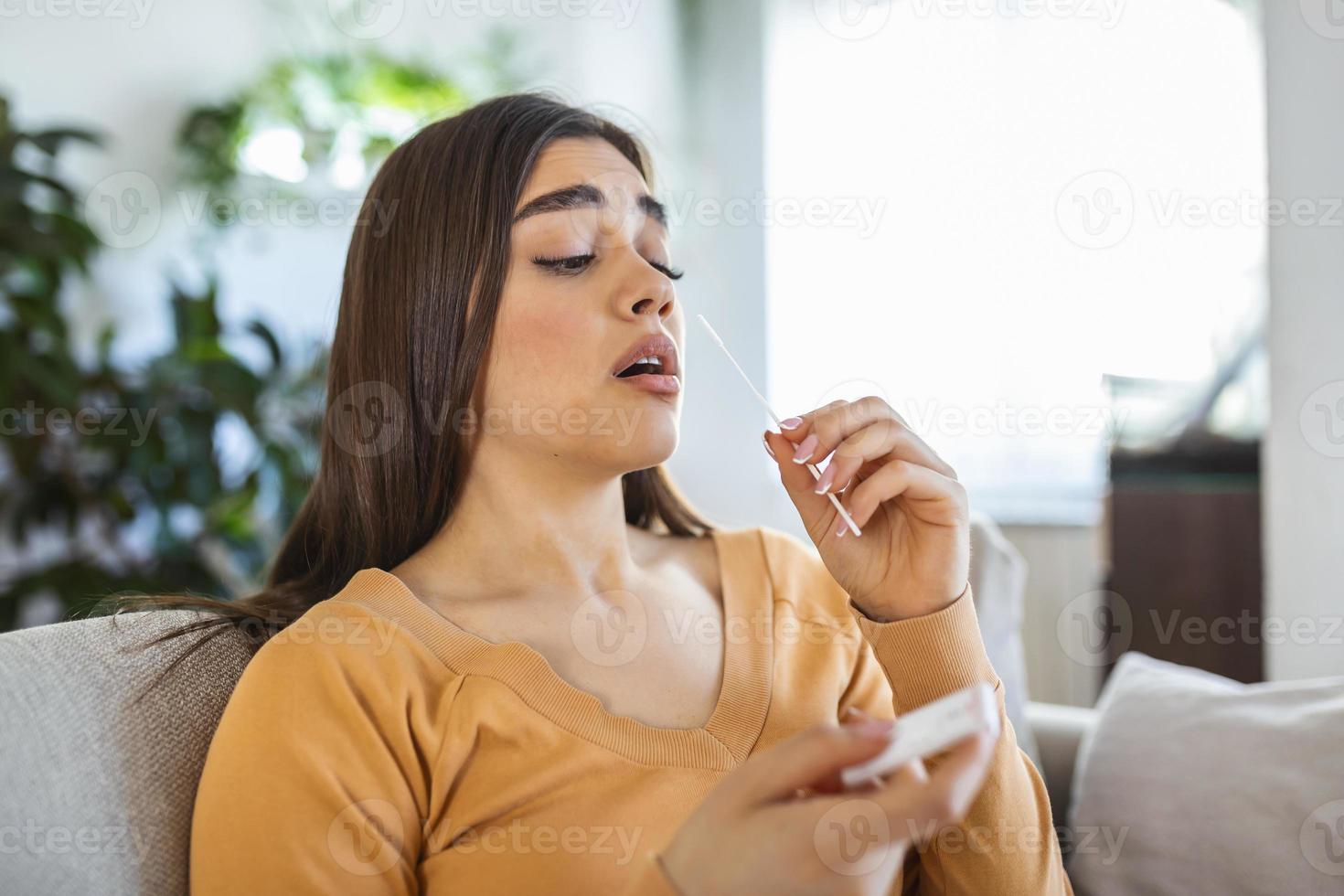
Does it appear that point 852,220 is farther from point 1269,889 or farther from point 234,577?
point 1269,889

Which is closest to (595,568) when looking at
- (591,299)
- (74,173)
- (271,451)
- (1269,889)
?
(591,299)

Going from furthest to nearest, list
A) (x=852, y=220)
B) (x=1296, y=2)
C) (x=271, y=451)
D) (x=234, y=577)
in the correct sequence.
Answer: (x=852, y=220)
(x=234, y=577)
(x=271, y=451)
(x=1296, y=2)

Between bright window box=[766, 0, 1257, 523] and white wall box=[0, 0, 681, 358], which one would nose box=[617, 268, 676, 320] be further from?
bright window box=[766, 0, 1257, 523]

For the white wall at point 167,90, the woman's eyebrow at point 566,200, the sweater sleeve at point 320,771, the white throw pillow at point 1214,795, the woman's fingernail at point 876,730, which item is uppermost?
the white wall at point 167,90

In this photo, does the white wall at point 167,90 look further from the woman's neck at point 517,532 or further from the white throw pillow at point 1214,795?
the white throw pillow at point 1214,795

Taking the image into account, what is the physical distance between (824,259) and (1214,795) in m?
2.67

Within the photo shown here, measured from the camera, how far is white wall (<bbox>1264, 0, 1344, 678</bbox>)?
4.90ft

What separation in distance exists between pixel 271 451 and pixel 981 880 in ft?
5.33

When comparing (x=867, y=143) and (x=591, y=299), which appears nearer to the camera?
(x=591, y=299)

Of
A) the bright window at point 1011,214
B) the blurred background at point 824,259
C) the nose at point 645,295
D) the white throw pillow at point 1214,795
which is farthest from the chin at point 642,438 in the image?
the bright window at point 1011,214

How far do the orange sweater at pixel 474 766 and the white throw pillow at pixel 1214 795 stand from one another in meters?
0.16

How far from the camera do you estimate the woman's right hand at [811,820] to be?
0.58 metres

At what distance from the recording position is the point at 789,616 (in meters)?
1.11

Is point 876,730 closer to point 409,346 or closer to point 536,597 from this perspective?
point 536,597
